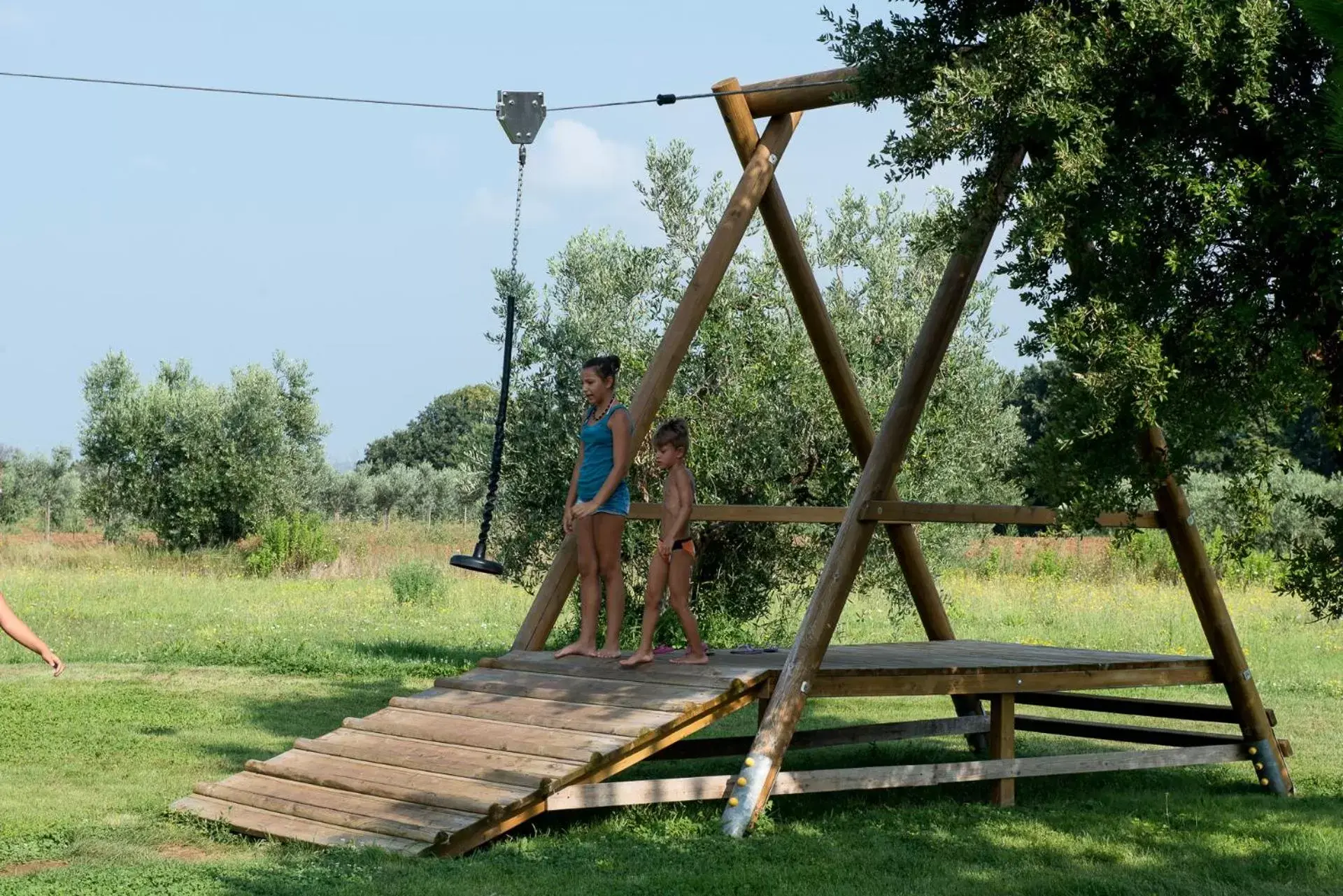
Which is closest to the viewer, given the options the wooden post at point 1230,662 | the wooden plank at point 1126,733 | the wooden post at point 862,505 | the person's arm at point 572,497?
the wooden post at point 862,505

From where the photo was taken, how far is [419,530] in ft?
120

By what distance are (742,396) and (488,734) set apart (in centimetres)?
708

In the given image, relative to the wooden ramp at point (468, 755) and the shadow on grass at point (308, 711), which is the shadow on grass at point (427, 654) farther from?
the wooden ramp at point (468, 755)

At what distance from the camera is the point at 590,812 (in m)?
8.18

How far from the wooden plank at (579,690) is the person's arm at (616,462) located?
98 cm

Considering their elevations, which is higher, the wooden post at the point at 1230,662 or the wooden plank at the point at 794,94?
the wooden plank at the point at 794,94

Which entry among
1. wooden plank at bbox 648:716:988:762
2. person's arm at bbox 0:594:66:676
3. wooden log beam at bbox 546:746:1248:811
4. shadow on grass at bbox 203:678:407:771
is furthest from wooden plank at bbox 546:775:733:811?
shadow on grass at bbox 203:678:407:771

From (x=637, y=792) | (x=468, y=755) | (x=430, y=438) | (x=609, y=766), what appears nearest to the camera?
(x=609, y=766)

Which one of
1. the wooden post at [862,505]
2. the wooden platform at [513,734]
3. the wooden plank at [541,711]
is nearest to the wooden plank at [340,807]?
the wooden platform at [513,734]

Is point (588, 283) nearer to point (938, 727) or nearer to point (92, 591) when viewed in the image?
point (938, 727)

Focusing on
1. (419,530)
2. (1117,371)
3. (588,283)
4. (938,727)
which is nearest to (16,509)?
(419,530)

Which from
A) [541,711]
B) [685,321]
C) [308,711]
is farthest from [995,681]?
[308,711]

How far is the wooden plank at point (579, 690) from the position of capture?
24.9 ft

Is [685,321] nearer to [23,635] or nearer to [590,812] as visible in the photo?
[590,812]
